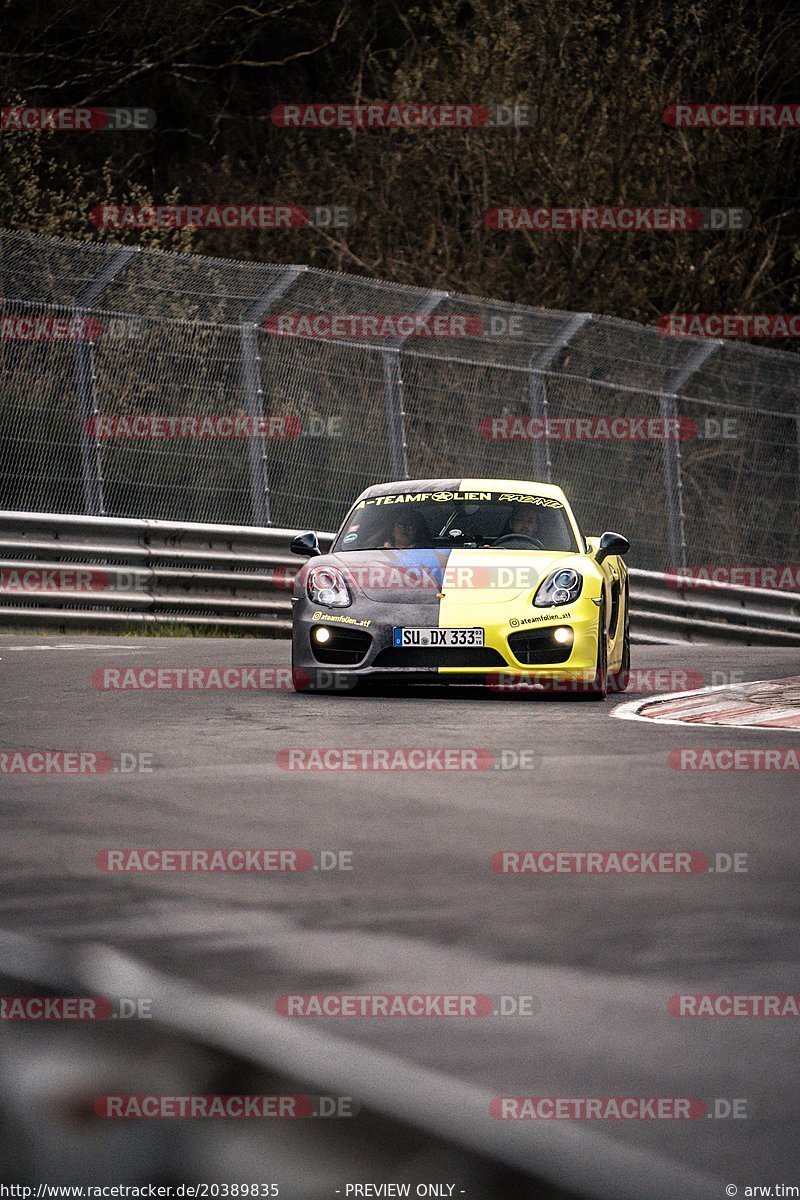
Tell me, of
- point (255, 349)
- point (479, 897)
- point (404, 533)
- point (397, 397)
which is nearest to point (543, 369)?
point (397, 397)

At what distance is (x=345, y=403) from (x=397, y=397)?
51 cm

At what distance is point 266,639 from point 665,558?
17.8 ft

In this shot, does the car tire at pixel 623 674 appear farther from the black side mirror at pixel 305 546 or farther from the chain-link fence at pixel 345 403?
the chain-link fence at pixel 345 403

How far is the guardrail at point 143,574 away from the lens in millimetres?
17734

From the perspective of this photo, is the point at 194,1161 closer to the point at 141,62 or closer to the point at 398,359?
the point at 398,359

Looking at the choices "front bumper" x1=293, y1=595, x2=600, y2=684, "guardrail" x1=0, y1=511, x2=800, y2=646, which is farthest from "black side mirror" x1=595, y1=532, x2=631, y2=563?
"guardrail" x1=0, y1=511, x2=800, y2=646

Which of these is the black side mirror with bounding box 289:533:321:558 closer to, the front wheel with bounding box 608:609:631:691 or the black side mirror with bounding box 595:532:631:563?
the black side mirror with bounding box 595:532:631:563

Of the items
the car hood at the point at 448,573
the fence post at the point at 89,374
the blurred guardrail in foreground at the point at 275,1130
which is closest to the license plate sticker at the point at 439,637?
the car hood at the point at 448,573

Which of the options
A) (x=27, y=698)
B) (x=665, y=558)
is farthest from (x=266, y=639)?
(x=27, y=698)

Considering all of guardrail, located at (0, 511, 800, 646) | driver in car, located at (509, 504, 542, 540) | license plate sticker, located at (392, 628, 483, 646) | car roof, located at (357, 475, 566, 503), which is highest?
car roof, located at (357, 475, 566, 503)

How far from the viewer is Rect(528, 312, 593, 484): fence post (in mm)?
20938

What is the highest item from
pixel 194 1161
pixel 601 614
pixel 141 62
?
pixel 141 62

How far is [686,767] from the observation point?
8.69 meters

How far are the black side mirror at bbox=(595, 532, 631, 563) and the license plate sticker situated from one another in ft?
4.07
